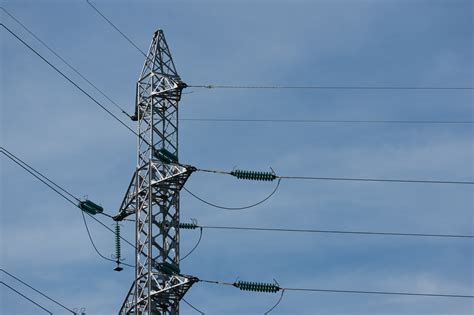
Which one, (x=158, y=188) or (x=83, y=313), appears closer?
(x=83, y=313)

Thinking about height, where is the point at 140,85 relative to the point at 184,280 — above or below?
above

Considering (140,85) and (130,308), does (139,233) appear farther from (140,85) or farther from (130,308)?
(140,85)

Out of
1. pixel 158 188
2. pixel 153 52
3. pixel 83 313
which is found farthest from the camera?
pixel 153 52

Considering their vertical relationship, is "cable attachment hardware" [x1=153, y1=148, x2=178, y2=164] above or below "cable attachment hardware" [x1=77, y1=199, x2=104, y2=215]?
above

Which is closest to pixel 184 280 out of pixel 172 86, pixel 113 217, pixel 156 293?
pixel 156 293

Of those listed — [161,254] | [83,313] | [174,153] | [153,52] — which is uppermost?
[153,52]

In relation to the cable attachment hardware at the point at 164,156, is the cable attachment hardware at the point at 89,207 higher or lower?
lower

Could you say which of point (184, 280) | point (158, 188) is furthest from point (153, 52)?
point (184, 280)

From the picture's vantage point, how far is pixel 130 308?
5091 cm

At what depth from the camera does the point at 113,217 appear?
54.2m

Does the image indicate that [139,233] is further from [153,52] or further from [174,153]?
[153,52]

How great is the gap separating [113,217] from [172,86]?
6.07m

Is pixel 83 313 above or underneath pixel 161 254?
underneath

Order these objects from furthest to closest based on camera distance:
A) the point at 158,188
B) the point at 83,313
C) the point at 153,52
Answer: the point at 153,52 → the point at 158,188 → the point at 83,313
